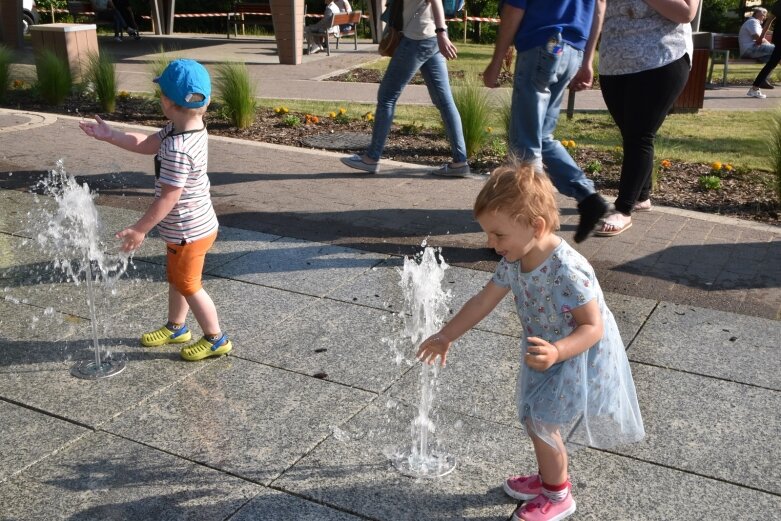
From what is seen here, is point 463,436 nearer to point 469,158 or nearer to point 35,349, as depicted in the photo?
point 35,349

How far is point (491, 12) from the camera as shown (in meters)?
29.6

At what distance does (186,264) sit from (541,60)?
8.84 ft

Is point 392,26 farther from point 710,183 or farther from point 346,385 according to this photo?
point 346,385

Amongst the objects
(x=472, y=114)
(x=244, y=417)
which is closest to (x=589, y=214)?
(x=244, y=417)

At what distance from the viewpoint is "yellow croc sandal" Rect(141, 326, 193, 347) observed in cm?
432

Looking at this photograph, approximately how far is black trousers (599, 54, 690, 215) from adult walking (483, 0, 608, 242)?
0.38m

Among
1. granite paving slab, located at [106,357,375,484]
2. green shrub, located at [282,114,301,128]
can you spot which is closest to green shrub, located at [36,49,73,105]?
green shrub, located at [282,114,301,128]

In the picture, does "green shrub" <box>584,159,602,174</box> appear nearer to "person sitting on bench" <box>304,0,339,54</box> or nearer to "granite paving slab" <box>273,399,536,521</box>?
"granite paving slab" <box>273,399,536,521</box>

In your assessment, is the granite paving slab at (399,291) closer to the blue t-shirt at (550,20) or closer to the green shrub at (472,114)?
the blue t-shirt at (550,20)

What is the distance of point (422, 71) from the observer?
290 inches

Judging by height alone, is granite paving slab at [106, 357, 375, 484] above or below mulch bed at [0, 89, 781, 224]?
below

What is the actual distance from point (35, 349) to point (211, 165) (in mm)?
4086

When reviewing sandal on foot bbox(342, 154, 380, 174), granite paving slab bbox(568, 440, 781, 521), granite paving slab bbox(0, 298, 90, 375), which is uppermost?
sandal on foot bbox(342, 154, 380, 174)

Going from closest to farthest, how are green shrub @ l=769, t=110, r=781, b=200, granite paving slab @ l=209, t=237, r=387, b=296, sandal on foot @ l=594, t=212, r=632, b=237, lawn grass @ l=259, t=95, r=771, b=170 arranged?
granite paving slab @ l=209, t=237, r=387, b=296 < sandal on foot @ l=594, t=212, r=632, b=237 < green shrub @ l=769, t=110, r=781, b=200 < lawn grass @ l=259, t=95, r=771, b=170
